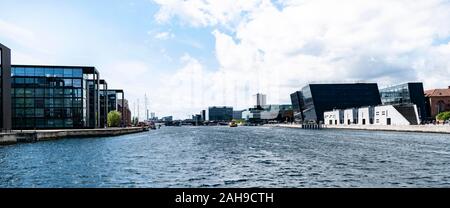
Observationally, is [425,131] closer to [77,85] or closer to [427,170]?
[427,170]

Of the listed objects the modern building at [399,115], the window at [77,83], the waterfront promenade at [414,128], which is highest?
the window at [77,83]

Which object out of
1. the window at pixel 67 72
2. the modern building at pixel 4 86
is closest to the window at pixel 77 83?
the window at pixel 67 72

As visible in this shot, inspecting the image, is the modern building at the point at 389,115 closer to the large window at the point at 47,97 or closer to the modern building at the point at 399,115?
the modern building at the point at 399,115

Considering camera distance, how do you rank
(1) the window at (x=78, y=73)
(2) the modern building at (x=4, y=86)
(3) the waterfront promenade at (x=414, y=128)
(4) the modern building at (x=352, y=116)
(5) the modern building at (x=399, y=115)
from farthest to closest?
(4) the modern building at (x=352, y=116), (5) the modern building at (x=399, y=115), (1) the window at (x=78, y=73), (3) the waterfront promenade at (x=414, y=128), (2) the modern building at (x=4, y=86)

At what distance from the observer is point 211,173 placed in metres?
34.5

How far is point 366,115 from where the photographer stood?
176m

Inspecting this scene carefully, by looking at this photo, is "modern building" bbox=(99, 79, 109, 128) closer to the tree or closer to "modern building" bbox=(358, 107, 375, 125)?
the tree

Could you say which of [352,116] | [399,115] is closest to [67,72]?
[399,115]

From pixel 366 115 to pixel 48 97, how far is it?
12726cm

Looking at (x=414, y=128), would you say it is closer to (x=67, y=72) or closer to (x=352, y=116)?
(x=352, y=116)

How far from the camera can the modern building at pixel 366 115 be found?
170125 millimetres

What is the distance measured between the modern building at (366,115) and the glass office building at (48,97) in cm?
11459

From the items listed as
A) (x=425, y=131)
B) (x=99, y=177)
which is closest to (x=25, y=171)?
(x=99, y=177)
